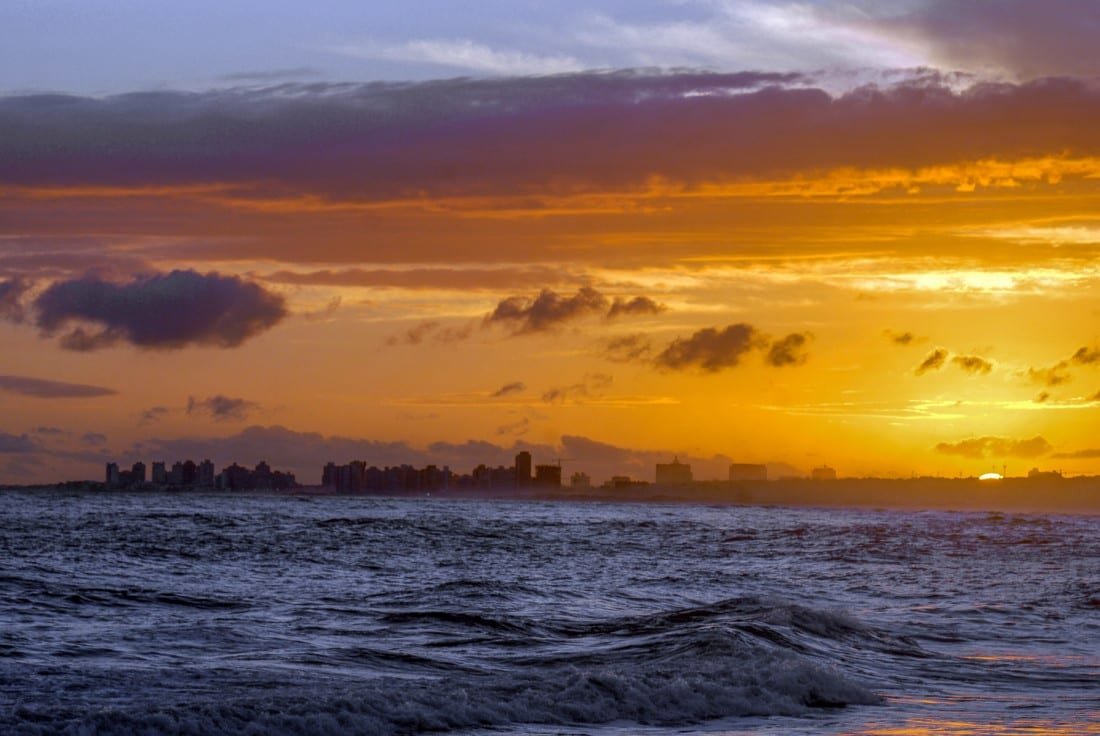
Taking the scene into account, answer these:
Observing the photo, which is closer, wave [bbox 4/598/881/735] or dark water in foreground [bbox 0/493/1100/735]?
wave [bbox 4/598/881/735]

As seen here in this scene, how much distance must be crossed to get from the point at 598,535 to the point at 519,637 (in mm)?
48245

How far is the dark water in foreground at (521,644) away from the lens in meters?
16.8

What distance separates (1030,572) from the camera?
46719 millimetres

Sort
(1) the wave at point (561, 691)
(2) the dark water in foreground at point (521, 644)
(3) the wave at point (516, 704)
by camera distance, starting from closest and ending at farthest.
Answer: (3) the wave at point (516, 704)
(1) the wave at point (561, 691)
(2) the dark water in foreground at point (521, 644)

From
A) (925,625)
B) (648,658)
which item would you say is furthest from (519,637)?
(925,625)

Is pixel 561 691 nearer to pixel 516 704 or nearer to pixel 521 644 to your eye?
pixel 516 704

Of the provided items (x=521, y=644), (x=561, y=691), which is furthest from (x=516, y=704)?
(x=521, y=644)

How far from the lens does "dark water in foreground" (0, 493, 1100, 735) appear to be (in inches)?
662

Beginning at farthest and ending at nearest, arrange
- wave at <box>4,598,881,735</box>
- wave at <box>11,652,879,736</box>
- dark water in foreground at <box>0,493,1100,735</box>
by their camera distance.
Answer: dark water in foreground at <box>0,493,1100,735</box>
wave at <box>4,598,881,735</box>
wave at <box>11,652,879,736</box>

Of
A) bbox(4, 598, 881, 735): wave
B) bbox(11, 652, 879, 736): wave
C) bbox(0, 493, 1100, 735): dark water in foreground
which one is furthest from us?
bbox(0, 493, 1100, 735): dark water in foreground

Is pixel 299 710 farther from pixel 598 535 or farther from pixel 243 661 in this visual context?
pixel 598 535

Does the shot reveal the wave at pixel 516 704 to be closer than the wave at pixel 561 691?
Yes

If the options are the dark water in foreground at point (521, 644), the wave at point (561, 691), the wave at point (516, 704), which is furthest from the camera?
the dark water in foreground at point (521, 644)

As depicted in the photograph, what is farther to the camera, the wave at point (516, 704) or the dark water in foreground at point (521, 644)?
the dark water in foreground at point (521, 644)
